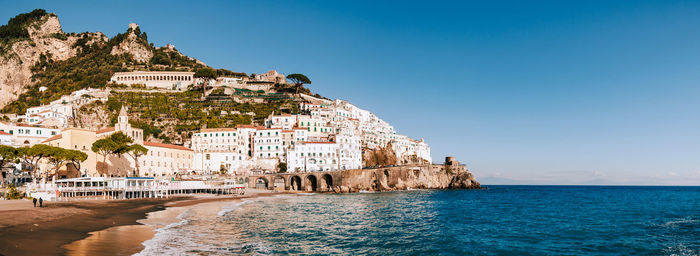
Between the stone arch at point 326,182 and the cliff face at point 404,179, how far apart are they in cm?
317

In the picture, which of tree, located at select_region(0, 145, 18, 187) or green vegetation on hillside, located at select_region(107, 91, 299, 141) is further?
green vegetation on hillside, located at select_region(107, 91, 299, 141)

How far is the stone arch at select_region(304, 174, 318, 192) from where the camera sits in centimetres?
8344

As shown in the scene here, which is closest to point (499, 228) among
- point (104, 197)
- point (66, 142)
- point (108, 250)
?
point (108, 250)

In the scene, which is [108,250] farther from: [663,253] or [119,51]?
[119,51]

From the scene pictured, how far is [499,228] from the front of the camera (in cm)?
3072

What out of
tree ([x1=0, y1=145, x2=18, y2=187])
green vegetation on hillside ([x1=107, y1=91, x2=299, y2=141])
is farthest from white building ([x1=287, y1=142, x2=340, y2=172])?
tree ([x1=0, y1=145, x2=18, y2=187])

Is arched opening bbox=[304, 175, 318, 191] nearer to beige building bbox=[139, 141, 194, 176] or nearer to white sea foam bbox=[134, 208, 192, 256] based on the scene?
beige building bbox=[139, 141, 194, 176]

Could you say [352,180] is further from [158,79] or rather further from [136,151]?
[158,79]

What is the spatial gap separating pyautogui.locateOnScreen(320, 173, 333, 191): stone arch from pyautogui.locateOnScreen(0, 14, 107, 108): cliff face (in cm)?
10522

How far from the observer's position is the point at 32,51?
137375mm

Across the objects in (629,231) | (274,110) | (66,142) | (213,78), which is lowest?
(629,231)

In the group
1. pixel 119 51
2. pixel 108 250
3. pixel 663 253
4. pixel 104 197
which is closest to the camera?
pixel 108 250

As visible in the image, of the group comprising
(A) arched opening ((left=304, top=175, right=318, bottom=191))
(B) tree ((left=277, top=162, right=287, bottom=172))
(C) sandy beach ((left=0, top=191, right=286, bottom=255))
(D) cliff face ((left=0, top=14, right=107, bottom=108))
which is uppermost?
(D) cliff face ((left=0, top=14, right=107, bottom=108))

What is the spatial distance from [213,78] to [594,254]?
4728 inches
